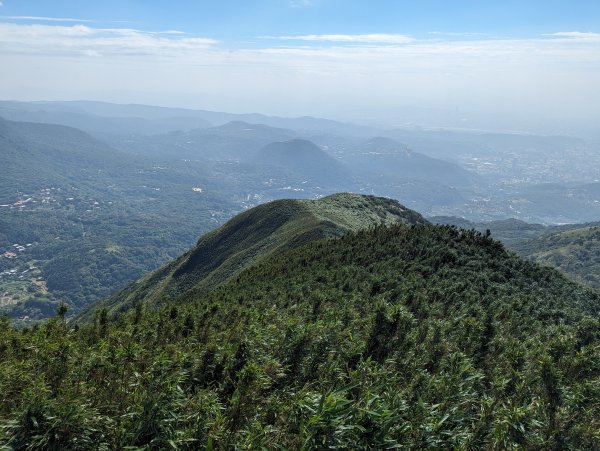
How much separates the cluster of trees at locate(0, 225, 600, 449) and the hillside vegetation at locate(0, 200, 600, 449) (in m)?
0.05

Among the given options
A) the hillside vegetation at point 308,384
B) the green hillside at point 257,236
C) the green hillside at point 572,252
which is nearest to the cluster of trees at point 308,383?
the hillside vegetation at point 308,384

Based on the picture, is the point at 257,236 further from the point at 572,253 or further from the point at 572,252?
the point at 572,252

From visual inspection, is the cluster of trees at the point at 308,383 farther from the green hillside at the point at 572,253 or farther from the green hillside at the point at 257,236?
the green hillside at the point at 572,253

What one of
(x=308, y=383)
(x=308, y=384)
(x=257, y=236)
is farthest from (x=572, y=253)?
(x=308, y=384)

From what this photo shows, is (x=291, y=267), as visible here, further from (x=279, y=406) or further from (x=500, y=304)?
(x=279, y=406)

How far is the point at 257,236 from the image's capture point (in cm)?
8981

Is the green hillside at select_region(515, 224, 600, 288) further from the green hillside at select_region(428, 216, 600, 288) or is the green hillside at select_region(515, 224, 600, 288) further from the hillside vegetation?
the hillside vegetation

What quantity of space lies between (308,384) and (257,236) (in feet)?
261

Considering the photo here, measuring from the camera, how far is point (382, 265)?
4328cm

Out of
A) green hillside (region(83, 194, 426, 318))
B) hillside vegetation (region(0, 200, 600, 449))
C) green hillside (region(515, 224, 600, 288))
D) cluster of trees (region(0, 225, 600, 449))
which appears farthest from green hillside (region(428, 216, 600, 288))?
cluster of trees (region(0, 225, 600, 449))

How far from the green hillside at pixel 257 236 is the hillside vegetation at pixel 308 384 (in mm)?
44982

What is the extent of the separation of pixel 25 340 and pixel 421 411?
17.4 meters

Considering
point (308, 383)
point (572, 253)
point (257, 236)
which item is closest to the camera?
point (308, 383)

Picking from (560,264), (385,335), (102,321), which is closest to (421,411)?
(385,335)
